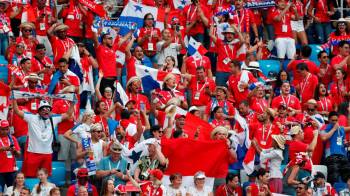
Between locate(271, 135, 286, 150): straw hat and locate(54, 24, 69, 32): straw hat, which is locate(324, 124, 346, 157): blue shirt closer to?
locate(271, 135, 286, 150): straw hat

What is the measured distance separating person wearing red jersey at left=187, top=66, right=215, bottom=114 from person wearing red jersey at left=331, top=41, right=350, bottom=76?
7.68 feet

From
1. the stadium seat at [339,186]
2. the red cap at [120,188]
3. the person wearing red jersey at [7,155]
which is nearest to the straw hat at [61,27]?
the person wearing red jersey at [7,155]

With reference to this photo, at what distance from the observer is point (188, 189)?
79.7 feet

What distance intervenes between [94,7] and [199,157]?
14.4ft

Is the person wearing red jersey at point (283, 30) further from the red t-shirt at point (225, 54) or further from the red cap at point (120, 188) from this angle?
the red cap at point (120, 188)

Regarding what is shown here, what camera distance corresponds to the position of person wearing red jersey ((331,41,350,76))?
28750 mm

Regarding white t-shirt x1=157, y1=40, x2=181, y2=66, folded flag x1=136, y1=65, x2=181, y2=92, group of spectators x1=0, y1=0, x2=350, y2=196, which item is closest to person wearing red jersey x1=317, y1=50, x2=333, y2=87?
group of spectators x1=0, y1=0, x2=350, y2=196

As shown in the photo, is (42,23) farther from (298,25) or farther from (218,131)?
(298,25)

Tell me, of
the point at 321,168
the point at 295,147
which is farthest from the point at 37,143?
the point at 321,168

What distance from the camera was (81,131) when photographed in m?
24.4

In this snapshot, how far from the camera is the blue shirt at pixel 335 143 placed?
26.3 m

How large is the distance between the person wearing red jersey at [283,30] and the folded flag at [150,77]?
112 inches

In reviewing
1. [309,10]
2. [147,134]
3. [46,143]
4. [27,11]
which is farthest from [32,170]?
[309,10]

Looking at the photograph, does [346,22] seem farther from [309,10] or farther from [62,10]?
[62,10]
